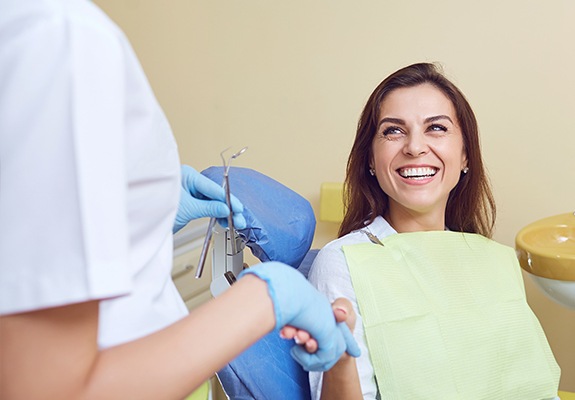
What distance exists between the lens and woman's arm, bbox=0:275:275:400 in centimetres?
56

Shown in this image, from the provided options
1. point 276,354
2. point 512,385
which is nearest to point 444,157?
point 512,385

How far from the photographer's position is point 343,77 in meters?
2.26

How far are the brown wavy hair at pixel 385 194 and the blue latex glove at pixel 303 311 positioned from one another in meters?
0.81

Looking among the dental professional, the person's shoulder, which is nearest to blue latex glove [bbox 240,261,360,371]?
the dental professional

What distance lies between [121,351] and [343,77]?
1.74 meters

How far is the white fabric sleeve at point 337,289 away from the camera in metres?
1.36

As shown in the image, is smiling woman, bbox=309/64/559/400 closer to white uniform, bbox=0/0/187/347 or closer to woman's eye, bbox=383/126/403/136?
woman's eye, bbox=383/126/403/136

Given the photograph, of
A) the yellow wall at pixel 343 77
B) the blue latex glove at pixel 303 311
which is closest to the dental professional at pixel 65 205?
the blue latex glove at pixel 303 311

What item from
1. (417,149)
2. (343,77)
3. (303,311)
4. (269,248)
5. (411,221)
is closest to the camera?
(303,311)

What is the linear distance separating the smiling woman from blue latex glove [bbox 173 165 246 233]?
0.30 m

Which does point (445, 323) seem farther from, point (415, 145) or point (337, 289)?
point (415, 145)

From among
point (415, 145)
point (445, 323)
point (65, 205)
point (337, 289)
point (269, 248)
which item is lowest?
point (445, 323)

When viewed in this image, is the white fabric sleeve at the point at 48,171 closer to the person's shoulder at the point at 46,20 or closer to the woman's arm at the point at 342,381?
the person's shoulder at the point at 46,20

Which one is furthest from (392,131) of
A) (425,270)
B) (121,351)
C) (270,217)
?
(121,351)
